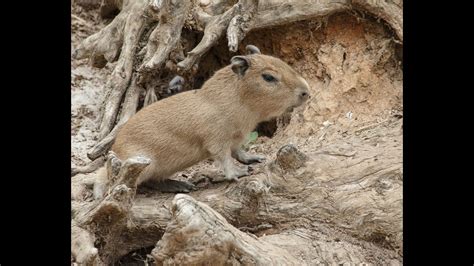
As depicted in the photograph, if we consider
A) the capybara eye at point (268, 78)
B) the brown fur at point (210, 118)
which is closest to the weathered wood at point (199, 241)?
the brown fur at point (210, 118)

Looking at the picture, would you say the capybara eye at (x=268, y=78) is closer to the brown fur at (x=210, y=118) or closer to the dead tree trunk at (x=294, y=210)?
the brown fur at (x=210, y=118)

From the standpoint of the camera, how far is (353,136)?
250 inches

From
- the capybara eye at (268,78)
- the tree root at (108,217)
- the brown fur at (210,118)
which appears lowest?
the tree root at (108,217)

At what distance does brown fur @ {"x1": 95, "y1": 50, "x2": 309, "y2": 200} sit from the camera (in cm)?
596

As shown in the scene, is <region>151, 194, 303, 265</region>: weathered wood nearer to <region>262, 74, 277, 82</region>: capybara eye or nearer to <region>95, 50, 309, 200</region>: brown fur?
<region>95, 50, 309, 200</region>: brown fur

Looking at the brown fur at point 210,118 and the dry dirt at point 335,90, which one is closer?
the brown fur at point 210,118

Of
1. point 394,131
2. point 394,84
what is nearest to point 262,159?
point 394,131

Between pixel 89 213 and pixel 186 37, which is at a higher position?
pixel 186 37

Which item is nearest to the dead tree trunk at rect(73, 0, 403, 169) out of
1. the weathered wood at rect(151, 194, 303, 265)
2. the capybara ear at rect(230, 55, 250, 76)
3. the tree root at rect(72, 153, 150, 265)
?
the capybara ear at rect(230, 55, 250, 76)

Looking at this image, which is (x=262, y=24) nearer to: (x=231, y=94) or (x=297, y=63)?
(x=297, y=63)

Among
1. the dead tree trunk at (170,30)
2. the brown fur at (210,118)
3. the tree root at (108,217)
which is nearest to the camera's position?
the tree root at (108,217)

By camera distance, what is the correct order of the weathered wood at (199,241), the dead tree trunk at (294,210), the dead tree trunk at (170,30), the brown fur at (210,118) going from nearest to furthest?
the weathered wood at (199,241) → the dead tree trunk at (294,210) → the brown fur at (210,118) → the dead tree trunk at (170,30)

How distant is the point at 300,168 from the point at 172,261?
159 cm

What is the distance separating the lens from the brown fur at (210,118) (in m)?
5.96
